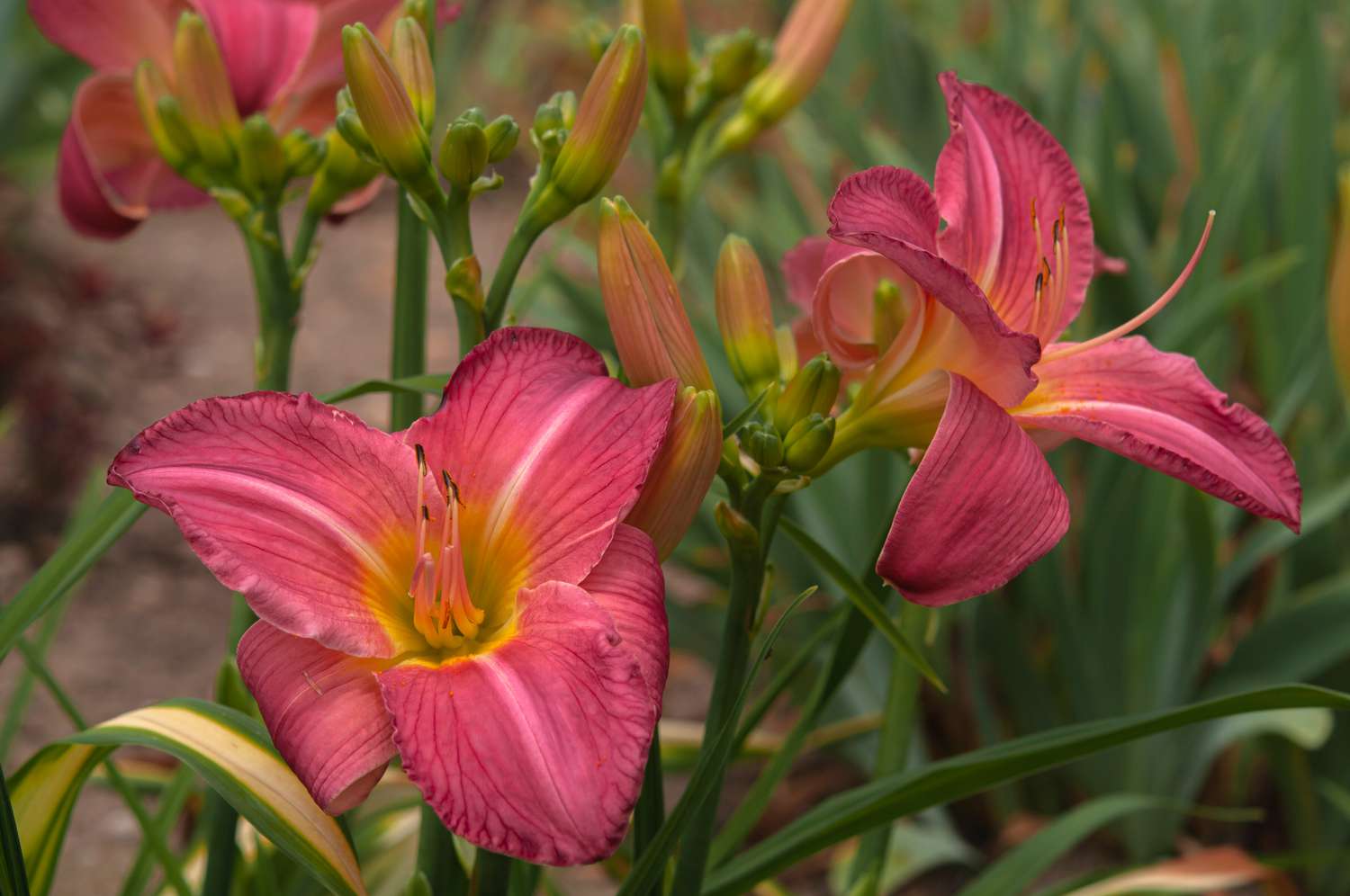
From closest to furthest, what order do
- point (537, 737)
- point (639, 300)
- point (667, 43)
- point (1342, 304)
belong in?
point (537, 737)
point (639, 300)
point (667, 43)
point (1342, 304)

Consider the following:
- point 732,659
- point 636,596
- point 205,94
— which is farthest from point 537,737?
point 205,94

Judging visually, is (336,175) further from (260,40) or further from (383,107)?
(383,107)

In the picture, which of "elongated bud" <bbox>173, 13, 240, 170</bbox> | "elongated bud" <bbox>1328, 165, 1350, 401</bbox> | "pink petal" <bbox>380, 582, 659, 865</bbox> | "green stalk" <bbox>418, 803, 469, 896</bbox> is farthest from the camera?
"elongated bud" <bbox>1328, 165, 1350, 401</bbox>

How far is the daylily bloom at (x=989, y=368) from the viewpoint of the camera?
600mm

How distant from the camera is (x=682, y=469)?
625 mm

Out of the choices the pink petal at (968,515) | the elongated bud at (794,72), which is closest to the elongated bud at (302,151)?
the elongated bud at (794,72)

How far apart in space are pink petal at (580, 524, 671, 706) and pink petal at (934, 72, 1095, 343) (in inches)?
10.0

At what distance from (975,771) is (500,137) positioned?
17.2 inches

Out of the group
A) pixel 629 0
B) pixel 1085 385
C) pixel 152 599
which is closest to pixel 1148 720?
pixel 1085 385

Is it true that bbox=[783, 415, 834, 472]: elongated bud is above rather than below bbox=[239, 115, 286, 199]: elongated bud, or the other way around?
below

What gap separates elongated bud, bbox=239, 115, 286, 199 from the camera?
33.6 inches

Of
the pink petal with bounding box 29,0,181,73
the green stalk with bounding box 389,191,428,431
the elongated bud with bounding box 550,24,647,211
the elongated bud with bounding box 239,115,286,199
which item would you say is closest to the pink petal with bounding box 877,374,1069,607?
the elongated bud with bounding box 550,24,647,211

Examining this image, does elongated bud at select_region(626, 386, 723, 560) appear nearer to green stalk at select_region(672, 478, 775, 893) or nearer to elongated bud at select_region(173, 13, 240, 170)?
green stalk at select_region(672, 478, 775, 893)

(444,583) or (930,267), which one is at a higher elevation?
(930,267)
